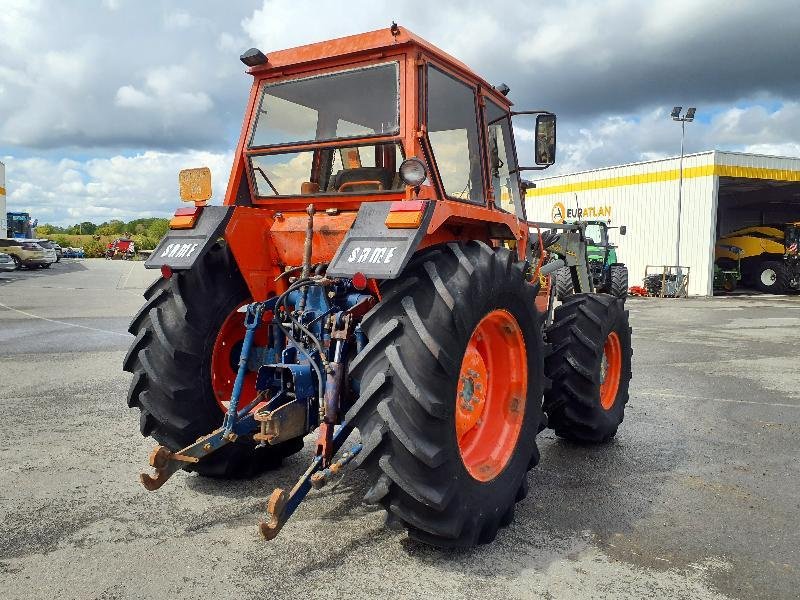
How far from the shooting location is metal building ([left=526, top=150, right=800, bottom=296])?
2506 cm

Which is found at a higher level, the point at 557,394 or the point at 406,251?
the point at 406,251

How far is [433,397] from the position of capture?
301 centimetres

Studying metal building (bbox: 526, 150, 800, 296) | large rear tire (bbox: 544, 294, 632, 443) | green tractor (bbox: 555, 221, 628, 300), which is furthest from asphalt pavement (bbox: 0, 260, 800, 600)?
metal building (bbox: 526, 150, 800, 296)

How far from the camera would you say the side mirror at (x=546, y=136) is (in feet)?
15.8

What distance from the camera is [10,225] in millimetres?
46656

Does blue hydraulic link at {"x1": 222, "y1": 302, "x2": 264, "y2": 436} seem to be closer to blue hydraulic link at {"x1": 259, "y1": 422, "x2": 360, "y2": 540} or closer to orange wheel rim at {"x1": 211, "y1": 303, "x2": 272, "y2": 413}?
orange wheel rim at {"x1": 211, "y1": 303, "x2": 272, "y2": 413}

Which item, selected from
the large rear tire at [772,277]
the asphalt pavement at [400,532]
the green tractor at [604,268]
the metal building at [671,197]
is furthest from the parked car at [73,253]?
the asphalt pavement at [400,532]

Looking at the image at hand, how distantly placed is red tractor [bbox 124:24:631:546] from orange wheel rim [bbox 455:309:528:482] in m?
0.01

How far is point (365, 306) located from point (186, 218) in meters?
1.20

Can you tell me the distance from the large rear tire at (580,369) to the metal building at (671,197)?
17699 millimetres

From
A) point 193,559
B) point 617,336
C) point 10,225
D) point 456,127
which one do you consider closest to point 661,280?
point 617,336

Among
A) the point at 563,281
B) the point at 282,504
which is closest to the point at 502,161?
the point at 282,504

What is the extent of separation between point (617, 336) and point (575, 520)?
2.16 meters

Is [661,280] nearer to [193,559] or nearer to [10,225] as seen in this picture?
[193,559]
